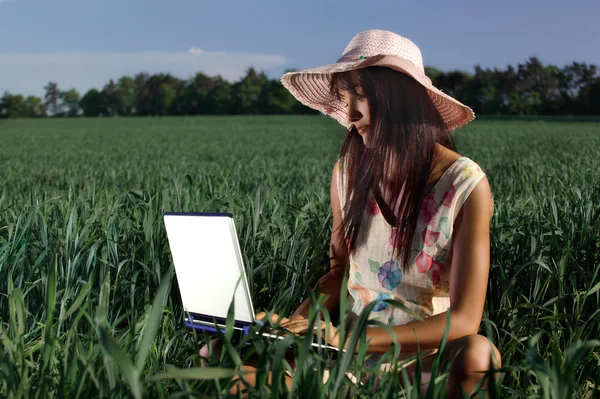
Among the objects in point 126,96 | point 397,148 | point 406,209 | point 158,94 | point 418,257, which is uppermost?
point 158,94

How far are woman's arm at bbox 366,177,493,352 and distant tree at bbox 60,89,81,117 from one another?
99.5 m

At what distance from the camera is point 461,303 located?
5.30 ft

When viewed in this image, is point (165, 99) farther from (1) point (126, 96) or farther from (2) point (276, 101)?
(2) point (276, 101)

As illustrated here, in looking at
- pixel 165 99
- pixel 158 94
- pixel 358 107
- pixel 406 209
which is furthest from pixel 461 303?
pixel 158 94

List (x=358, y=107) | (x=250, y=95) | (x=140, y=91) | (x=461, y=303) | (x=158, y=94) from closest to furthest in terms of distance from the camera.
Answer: (x=461, y=303) → (x=358, y=107) → (x=250, y=95) → (x=158, y=94) → (x=140, y=91)

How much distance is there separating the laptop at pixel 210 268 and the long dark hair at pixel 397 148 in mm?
462

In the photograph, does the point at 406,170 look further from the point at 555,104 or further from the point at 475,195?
the point at 555,104

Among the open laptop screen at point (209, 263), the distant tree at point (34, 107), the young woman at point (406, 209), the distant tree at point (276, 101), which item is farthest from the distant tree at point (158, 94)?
the open laptop screen at point (209, 263)

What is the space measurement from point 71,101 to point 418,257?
11299cm

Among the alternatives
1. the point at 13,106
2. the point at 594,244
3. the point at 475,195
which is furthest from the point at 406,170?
the point at 13,106

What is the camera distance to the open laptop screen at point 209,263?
4.84 feet

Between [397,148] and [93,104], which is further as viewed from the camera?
[93,104]

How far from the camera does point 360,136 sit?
198cm

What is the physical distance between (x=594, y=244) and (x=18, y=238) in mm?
2317
